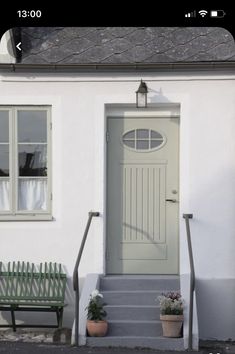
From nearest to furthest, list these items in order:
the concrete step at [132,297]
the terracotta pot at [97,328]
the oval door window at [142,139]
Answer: the terracotta pot at [97,328] → the concrete step at [132,297] → the oval door window at [142,139]

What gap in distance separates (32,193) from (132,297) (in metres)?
1.88

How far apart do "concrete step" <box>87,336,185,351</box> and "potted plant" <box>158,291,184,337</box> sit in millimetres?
92

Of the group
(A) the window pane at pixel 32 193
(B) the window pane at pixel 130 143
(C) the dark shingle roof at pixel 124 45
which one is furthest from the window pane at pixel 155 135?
(A) the window pane at pixel 32 193

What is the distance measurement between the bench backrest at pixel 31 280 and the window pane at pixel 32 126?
1.62 metres

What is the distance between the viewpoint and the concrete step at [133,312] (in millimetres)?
6414

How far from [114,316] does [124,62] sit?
3.09 metres

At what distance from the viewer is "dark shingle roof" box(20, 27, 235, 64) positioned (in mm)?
6914

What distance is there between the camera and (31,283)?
7062 mm

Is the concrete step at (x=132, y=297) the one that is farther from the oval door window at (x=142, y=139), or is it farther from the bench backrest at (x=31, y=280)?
the oval door window at (x=142, y=139)

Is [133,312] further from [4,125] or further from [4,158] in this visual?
[4,125]

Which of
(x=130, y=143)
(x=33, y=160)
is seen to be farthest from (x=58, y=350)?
(x=130, y=143)

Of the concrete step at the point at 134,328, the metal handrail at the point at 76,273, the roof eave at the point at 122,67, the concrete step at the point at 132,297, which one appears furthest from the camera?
the roof eave at the point at 122,67

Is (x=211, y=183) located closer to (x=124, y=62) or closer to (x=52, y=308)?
(x=124, y=62)
